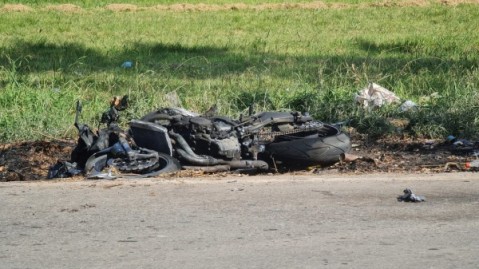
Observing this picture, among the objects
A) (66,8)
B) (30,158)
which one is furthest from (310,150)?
(66,8)

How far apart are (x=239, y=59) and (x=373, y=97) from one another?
639 centimetres

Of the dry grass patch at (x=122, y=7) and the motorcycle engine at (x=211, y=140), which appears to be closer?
the motorcycle engine at (x=211, y=140)

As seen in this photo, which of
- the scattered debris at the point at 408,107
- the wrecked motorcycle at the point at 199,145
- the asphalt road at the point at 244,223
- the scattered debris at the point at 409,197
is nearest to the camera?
the asphalt road at the point at 244,223

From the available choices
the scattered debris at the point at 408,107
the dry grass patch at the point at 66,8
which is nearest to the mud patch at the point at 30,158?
the scattered debris at the point at 408,107

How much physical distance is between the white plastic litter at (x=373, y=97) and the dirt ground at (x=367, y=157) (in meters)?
0.80

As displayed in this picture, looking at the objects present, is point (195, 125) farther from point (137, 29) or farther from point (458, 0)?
point (458, 0)

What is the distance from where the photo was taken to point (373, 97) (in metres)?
10.8

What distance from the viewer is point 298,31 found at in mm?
21266

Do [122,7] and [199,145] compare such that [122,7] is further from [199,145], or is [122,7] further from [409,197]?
[409,197]

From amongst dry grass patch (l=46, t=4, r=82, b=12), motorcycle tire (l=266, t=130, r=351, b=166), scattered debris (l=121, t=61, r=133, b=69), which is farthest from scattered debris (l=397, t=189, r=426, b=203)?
dry grass patch (l=46, t=4, r=82, b=12)

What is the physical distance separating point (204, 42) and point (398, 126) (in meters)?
9.57

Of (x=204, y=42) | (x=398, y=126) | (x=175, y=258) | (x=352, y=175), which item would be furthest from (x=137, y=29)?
(x=175, y=258)

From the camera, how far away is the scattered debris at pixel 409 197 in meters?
7.04

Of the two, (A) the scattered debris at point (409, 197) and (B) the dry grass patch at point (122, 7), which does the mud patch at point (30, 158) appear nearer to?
(A) the scattered debris at point (409, 197)
